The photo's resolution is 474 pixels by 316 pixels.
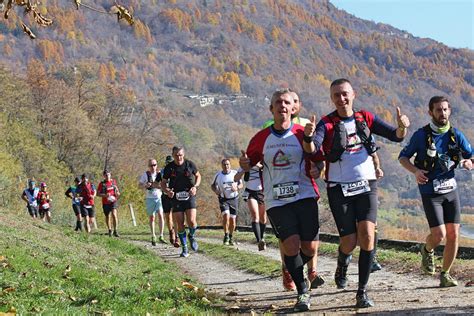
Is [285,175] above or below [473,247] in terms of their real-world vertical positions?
above

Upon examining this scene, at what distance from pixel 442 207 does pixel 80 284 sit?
14.8ft

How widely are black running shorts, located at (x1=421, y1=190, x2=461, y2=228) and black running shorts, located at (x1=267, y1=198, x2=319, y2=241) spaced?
159 cm

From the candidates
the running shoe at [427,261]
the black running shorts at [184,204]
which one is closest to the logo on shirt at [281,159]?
the running shoe at [427,261]

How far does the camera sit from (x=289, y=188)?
7.68 meters

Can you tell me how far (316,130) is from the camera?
7.68 m

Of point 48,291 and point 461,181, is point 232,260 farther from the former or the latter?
point 461,181

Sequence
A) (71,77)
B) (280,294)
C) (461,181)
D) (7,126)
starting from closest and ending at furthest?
1. (280,294)
2. (7,126)
3. (71,77)
4. (461,181)

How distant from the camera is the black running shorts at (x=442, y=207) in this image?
8625 mm

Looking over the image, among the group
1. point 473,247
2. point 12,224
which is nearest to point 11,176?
point 12,224

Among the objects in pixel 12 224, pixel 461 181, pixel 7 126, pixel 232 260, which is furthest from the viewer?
pixel 461 181

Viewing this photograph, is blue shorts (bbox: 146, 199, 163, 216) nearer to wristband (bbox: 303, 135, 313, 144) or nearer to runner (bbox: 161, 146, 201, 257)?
runner (bbox: 161, 146, 201, 257)

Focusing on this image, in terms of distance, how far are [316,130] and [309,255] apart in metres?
1.36

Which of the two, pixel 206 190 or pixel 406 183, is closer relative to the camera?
pixel 206 190

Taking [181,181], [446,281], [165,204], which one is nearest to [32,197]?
[165,204]
